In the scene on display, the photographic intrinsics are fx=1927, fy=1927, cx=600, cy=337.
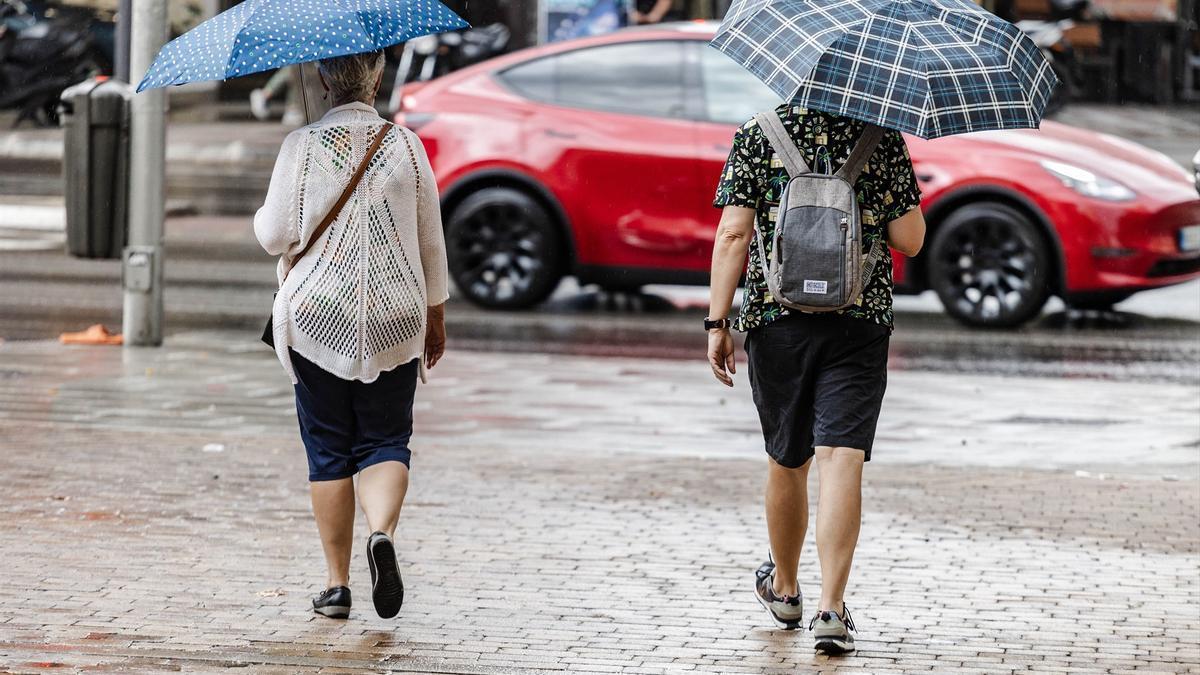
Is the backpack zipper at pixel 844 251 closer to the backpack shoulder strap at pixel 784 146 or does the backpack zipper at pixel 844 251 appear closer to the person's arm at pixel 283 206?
the backpack shoulder strap at pixel 784 146

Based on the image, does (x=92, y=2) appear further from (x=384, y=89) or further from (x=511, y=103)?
(x=511, y=103)

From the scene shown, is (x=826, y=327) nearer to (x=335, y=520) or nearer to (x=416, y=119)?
(x=335, y=520)

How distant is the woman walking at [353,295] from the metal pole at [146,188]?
515 cm

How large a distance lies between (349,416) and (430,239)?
0.54 metres

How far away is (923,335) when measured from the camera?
1158cm

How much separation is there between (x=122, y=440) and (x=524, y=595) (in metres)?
2.89

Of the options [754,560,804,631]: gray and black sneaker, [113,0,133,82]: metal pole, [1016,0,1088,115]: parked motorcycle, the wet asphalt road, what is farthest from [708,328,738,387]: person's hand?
[1016,0,1088,115]: parked motorcycle

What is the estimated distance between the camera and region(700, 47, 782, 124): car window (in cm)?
1205

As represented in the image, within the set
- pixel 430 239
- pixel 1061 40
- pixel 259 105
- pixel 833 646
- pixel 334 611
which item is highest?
pixel 430 239

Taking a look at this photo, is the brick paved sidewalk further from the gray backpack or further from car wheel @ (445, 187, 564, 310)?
car wheel @ (445, 187, 564, 310)

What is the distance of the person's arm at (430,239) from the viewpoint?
5.24 m

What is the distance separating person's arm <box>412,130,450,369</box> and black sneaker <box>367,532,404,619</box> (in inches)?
26.8

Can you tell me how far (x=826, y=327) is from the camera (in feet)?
16.8

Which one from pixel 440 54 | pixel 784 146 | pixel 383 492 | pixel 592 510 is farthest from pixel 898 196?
pixel 440 54
